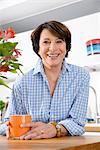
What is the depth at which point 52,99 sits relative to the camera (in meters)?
1.47

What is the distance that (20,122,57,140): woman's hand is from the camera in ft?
3.87

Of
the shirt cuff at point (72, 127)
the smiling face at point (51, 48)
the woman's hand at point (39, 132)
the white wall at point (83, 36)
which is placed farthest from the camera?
the white wall at point (83, 36)

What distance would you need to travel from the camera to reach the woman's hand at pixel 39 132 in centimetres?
118

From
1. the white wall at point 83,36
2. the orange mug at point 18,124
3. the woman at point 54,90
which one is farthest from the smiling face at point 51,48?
the white wall at point 83,36

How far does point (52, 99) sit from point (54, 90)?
52 millimetres

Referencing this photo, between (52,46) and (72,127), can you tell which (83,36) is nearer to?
(52,46)

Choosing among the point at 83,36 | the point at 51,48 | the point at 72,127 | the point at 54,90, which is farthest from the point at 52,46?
the point at 83,36

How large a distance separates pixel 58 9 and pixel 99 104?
143cm

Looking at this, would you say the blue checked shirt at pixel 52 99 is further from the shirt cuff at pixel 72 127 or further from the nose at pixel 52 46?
the nose at pixel 52 46

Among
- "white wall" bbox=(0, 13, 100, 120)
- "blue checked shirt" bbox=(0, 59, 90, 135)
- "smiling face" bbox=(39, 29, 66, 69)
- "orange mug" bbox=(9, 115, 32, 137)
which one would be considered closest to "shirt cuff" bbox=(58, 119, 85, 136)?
"blue checked shirt" bbox=(0, 59, 90, 135)

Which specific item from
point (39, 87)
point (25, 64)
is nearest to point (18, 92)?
point (39, 87)

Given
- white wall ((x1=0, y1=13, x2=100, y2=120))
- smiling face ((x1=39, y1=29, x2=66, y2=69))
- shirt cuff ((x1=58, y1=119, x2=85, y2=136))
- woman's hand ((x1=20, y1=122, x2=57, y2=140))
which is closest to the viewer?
woman's hand ((x1=20, y1=122, x2=57, y2=140))

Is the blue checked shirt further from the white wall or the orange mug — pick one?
the white wall

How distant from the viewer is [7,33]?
1.07 metres
